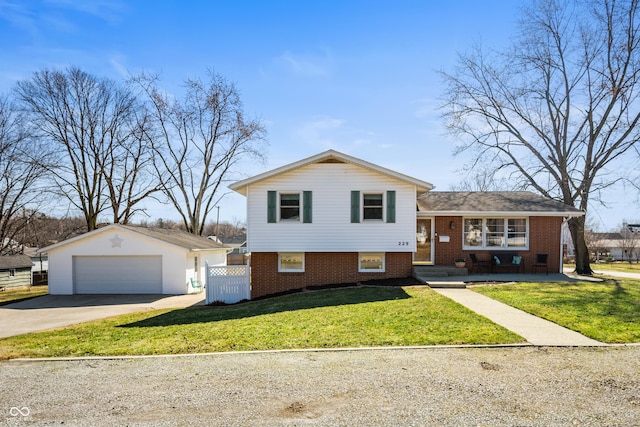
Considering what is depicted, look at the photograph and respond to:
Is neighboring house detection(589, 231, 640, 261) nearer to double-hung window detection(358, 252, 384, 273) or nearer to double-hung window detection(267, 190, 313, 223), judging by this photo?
double-hung window detection(358, 252, 384, 273)

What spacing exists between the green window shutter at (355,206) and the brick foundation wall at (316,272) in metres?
1.58

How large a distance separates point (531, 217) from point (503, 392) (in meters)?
15.1

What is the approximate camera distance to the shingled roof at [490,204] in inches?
707

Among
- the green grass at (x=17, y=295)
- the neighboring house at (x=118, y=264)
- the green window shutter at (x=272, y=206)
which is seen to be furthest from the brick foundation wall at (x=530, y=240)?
the green grass at (x=17, y=295)

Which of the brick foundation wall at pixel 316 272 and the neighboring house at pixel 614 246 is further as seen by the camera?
the neighboring house at pixel 614 246

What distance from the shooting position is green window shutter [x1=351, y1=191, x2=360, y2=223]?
55.6 feet

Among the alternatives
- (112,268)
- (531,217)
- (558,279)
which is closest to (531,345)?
(558,279)

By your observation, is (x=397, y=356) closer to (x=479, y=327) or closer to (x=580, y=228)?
(x=479, y=327)

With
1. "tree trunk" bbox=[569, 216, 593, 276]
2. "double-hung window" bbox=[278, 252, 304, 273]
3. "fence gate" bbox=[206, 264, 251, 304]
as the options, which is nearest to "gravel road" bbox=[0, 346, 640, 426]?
"fence gate" bbox=[206, 264, 251, 304]

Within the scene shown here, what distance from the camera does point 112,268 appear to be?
2181 centimetres

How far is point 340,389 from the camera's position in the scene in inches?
213

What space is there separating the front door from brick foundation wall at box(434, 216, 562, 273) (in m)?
0.65

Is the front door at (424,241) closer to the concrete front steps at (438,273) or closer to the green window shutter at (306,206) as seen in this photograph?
the concrete front steps at (438,273)

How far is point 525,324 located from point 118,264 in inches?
787
